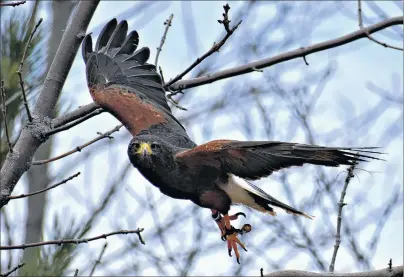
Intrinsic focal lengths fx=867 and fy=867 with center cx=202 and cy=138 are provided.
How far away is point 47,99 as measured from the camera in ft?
12.8

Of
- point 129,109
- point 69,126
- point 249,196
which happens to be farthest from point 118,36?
point 249,196

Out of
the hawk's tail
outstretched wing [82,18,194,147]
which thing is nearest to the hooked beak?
outstretched wing [82,18,194,147]

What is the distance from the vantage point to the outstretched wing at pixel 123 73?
4.41 meters

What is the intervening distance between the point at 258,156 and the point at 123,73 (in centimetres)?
137

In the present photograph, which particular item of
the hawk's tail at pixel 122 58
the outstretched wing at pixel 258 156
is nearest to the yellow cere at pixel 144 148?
the outstretched wing at pixel 258 156

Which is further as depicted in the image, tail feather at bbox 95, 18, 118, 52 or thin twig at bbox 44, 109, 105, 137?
tail feather at bbox 95, 18, 118, 52

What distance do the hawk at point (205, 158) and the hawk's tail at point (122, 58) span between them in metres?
0.10

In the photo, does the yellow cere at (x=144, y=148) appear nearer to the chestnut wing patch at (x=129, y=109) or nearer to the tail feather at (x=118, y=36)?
the chestnut wing patch at (x=129, y=109)

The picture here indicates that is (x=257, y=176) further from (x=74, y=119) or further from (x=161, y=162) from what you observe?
(x=74, y=119)

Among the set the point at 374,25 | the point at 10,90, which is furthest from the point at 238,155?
the point at 10,90

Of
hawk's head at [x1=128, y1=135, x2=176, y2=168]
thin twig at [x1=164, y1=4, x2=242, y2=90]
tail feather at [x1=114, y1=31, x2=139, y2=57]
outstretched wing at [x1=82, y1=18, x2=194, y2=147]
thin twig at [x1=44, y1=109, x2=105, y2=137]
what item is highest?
tail feather at [x1=114, y1=31, x2=139, y2=57]

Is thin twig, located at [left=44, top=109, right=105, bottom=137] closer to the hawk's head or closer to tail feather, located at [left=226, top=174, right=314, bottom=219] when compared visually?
the hawk's head

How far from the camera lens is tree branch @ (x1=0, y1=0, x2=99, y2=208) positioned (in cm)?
368

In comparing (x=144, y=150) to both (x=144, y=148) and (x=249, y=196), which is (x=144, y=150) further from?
(x=249, y=196)
